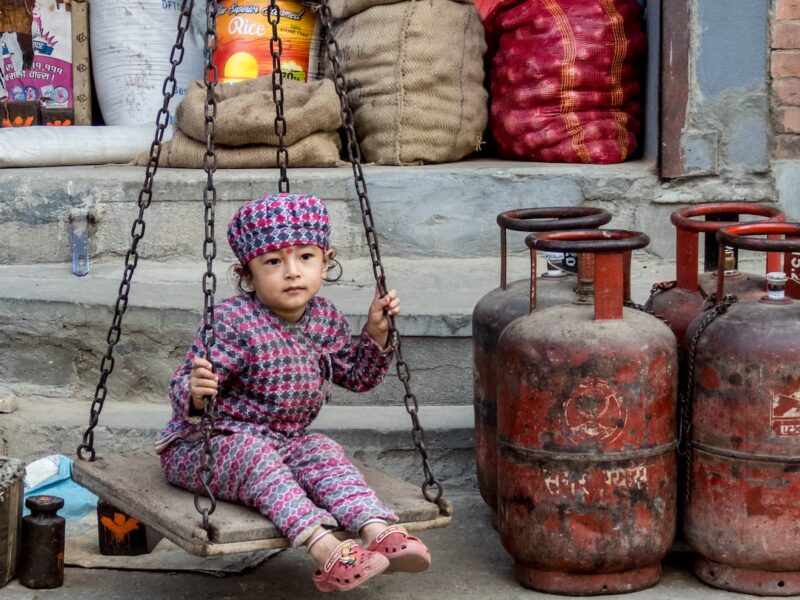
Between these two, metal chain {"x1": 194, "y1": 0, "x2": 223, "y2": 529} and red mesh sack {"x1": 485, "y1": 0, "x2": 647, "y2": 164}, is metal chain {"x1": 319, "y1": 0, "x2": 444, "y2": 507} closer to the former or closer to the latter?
metal chain {"x1": 194, "y1": 0, "x2": 223, "y2": 529}

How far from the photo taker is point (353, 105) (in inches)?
241

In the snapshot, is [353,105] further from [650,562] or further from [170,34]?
[650,562]

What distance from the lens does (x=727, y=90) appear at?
18.1ft

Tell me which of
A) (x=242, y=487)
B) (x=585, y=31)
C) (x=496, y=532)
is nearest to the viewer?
(x=242, y=487)

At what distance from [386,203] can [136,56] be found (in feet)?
6.24

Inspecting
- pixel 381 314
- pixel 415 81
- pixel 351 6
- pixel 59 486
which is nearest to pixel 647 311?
pixel 381 314

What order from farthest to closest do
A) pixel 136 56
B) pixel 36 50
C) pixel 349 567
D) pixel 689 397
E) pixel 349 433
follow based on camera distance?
pixel 36 50 → pixel 136 56 → pixel 349 433 → pixel 689 397 → pixel 349 567

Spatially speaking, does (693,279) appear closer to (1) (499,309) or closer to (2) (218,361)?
(1) (499,309)

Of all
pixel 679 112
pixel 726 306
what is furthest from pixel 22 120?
pixel 726 306

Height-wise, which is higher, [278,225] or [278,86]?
[278,86]

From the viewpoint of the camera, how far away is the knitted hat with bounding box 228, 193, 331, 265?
3.62 m

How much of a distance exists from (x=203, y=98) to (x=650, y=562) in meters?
3.22

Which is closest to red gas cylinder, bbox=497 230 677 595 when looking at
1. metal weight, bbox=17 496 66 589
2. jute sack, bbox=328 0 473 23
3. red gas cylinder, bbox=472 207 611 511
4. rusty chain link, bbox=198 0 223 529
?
red gas cylinder, bbox=472 207 611 511

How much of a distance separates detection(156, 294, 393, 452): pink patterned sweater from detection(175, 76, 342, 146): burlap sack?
6.86 feet
